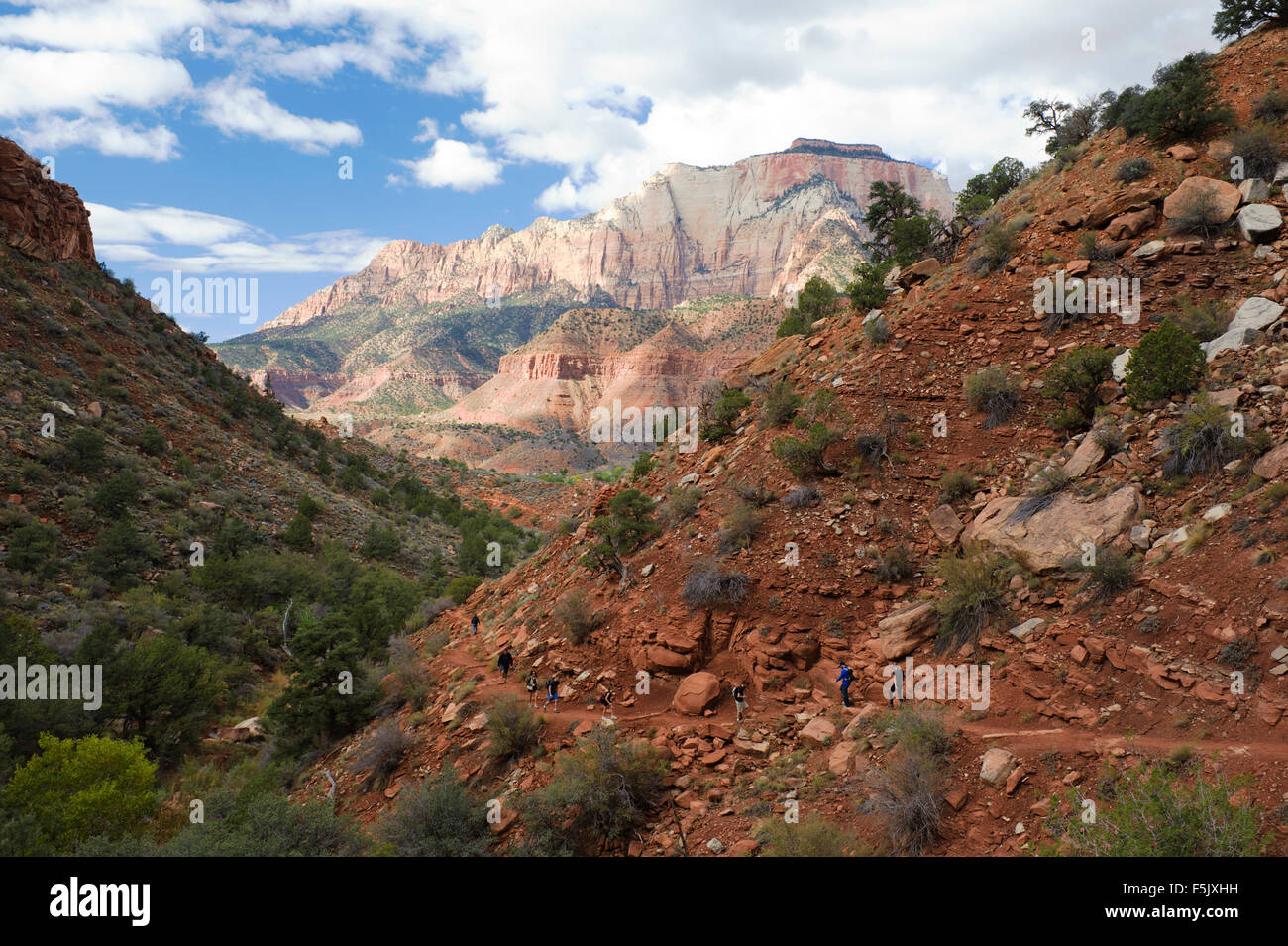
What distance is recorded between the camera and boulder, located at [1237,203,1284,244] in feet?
37.3

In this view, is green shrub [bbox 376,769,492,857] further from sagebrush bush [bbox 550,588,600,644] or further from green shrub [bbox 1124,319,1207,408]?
green shrub [bbox 1124,319,1207,408]

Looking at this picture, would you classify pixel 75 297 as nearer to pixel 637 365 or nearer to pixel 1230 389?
pixel 1230 389

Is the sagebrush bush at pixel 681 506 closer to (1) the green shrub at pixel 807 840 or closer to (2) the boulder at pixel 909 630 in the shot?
(2) the boulder at pixel 909 630

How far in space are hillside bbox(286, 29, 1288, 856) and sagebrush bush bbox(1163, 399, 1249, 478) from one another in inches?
1.7

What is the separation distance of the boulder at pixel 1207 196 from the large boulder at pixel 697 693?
13944mm

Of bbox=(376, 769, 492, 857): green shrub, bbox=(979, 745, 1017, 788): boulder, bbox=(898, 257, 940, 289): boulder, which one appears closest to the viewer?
bbox=(979, 745, 1017, 788): boulder

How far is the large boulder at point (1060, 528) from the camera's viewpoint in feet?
27.8

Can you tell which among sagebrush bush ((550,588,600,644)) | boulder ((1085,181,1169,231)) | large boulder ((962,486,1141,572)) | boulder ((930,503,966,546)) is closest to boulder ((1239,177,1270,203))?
boulder ((1085,181,1169,231))

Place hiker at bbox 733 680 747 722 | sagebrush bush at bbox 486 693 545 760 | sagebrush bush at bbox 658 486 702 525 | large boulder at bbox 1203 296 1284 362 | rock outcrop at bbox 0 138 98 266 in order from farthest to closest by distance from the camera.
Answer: rock outcrop at bbox 0 138 98 266
sagebrush bush at bbox 658 486 702 525
sagebrush bush at bbox 486 693 545 760
large boulder at bbox 1203 296 1284 362
hiker at bbox 733 680 747 722

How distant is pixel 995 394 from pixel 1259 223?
6067mm

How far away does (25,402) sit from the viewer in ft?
80.8

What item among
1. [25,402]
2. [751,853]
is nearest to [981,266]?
[751,853]

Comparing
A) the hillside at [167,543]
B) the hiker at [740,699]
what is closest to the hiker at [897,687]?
the hiker at [740,699]
